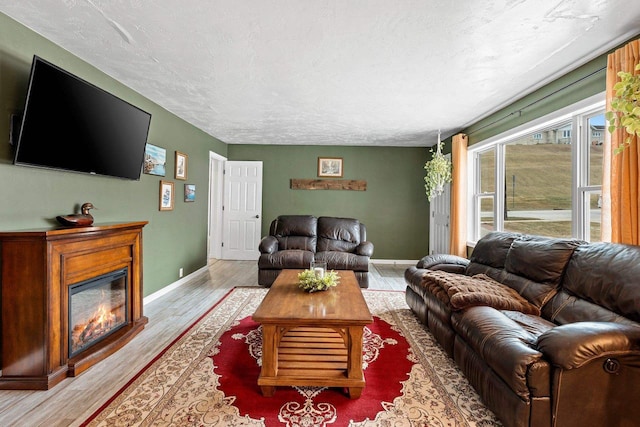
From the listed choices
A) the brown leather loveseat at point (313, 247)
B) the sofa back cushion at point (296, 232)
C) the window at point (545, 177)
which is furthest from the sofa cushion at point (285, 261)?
the window at point (545, 177)

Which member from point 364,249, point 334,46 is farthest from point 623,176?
point 364,249

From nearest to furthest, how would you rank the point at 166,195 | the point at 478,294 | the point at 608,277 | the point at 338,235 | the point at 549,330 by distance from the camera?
the point at 549,330 < the point at 608,277 < the point at 478,294 < the point at 166,195 < the point at 338,235

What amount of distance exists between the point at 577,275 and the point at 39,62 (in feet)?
12.7

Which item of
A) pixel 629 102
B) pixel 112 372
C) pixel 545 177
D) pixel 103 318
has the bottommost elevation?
pixel 112 372

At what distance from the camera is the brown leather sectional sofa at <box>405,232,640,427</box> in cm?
141

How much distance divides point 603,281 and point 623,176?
0.80 m

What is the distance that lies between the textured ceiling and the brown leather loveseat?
1.94 m

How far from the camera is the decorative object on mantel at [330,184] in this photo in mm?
6168

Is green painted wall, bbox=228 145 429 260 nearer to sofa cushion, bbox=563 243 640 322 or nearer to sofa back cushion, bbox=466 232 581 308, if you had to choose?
sofa back cushion, bbox=466 232 581 308

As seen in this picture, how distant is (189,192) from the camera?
15.1 feet

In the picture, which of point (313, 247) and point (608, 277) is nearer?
point (608, 277)

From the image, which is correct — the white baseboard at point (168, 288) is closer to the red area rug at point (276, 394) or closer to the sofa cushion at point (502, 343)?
the red area rug at point (276, 394)

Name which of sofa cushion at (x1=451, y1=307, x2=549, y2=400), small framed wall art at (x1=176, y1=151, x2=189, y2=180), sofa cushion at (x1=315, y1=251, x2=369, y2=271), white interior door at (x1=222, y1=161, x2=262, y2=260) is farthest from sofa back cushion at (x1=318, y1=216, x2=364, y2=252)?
sofa cushion at (x1=451, y1=307, x2=549, y2=400)

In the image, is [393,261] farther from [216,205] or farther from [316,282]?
[316,282]
